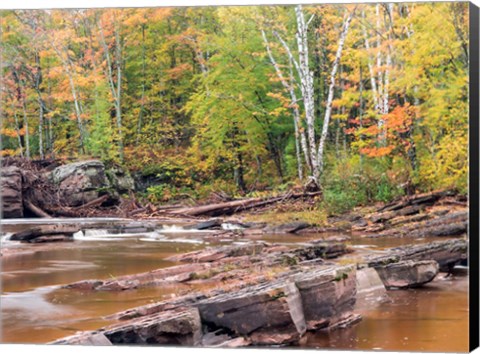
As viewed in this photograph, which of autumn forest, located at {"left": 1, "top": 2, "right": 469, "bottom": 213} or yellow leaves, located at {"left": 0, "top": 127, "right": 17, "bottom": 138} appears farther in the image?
yellow leaves, located at {"left": 0, "top": 127, "right": 17, "bottom": 138}

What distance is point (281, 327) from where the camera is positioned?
10.4 meters

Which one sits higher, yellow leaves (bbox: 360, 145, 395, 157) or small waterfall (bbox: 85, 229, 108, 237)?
yellow leaves (bbox: 360, 145, 395, 157)

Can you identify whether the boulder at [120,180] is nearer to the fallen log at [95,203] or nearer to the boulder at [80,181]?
the boulder at [80,181]

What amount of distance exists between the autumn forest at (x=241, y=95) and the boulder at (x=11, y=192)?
25 centimetres

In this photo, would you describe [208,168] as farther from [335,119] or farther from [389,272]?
[389,272]

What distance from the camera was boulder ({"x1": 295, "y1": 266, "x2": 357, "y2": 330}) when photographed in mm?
10555

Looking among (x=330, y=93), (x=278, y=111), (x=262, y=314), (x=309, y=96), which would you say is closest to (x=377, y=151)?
(x=330, y=93)

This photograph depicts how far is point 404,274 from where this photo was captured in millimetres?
11133

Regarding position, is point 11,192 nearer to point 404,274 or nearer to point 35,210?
point 35,210

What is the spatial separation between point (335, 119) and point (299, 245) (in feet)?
5.16

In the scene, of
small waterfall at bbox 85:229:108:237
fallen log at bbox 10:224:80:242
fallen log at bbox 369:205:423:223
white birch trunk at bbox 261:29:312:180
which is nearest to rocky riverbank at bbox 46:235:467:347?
fallen log at bbox 369:205:423:223

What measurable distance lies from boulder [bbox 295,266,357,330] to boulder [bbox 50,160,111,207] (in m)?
2.86

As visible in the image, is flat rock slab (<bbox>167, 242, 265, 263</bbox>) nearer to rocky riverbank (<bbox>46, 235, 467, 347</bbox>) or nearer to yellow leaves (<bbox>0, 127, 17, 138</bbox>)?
rocky riverbank (<bbox>46, 235, 467, 347</bbox>)

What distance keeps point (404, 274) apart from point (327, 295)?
1106 millimetres
